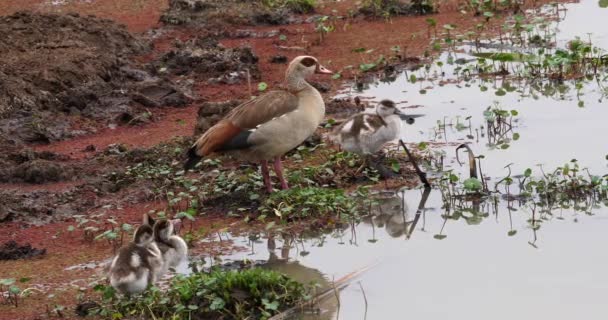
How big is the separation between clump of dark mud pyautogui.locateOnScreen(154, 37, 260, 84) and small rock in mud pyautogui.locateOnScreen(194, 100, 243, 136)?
222 centimetres

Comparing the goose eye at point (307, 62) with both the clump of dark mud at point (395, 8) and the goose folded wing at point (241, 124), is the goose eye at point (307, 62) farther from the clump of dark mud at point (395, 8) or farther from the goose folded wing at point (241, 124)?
the clump of dark mud at point (395, 8)

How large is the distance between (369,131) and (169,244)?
8.45 ft

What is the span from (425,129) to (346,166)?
4.83ft

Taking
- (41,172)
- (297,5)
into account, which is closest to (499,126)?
(41,172)

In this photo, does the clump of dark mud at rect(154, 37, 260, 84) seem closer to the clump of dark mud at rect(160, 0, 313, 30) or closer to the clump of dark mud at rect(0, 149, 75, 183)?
the clump of dark mud at rect(160, 0, 313, 30)

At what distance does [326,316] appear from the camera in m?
7.61

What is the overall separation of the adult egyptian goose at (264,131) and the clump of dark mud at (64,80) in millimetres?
2930

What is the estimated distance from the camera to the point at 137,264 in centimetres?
787

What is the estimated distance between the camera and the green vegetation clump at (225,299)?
751 centimetres

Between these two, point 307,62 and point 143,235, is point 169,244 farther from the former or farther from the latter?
point 307,62

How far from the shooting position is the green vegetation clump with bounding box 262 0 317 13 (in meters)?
17.1

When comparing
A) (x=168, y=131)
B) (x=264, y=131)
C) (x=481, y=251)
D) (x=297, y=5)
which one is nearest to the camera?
(x=481, y=251)

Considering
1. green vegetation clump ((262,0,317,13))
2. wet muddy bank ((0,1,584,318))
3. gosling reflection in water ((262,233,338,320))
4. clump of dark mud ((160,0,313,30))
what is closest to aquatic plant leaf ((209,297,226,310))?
gosling reflection in water ((262,233,338,320))

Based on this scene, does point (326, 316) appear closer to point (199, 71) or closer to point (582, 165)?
point (582, 165)
